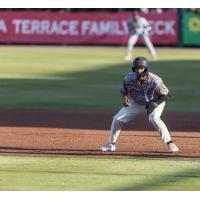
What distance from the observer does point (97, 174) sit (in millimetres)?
11195

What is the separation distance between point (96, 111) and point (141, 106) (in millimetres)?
5814

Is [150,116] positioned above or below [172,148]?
above

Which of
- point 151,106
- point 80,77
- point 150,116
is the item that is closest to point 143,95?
point 151,106

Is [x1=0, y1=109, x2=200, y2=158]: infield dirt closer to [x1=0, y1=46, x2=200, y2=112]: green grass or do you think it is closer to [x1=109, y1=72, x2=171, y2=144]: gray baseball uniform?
[x1=109, y1=72, x2=171, y2=144]: gray baseball uniform

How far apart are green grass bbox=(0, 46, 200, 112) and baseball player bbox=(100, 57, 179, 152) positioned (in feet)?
20.0

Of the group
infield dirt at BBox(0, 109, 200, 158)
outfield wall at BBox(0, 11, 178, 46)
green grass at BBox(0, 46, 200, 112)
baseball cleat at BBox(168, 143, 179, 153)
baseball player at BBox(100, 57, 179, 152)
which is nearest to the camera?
baseball player at BBox(100, 57, 179, 152)

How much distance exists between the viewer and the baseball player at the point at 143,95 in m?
12.4

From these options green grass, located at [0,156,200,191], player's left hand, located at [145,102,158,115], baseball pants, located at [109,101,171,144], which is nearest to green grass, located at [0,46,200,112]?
baseball pants, located at [109,101,171,144]

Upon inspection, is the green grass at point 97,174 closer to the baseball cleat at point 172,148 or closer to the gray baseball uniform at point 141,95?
the baseball cleat at point 172,148

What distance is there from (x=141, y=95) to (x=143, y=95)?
36 mm

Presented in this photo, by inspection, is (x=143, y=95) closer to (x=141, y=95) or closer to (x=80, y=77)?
(x=141, y=95)

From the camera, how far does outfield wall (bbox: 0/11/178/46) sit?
39.4 m

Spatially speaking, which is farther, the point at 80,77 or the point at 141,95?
the point at 80,77
